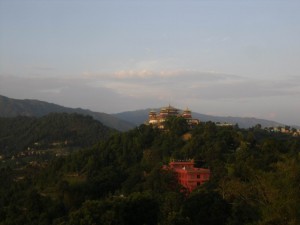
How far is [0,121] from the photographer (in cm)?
13088

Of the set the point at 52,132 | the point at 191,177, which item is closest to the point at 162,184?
the point at 191,177

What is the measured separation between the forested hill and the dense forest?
30.2m

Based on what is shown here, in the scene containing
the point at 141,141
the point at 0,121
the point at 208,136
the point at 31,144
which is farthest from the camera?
the point at 0,121

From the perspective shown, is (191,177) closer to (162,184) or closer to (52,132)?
Answer: (162,184)

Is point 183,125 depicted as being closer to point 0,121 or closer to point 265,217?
point 265,217

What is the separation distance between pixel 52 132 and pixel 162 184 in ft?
235

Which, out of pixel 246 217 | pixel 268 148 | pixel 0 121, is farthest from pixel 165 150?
pixel 0 121

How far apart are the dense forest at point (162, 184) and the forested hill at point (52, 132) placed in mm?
30233

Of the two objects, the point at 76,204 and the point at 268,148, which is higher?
the point at 268,148

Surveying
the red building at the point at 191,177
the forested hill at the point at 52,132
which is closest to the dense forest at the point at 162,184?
the red building at the point at 191,177

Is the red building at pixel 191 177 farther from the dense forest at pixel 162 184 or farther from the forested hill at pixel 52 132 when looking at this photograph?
the forested hill at pixel 52 132

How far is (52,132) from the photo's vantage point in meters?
104

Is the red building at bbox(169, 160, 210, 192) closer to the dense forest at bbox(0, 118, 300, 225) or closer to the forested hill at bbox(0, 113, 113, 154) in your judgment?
the dense forest at bbox(0, 118, 300, 225)

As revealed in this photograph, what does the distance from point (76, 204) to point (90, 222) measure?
1813 cm
